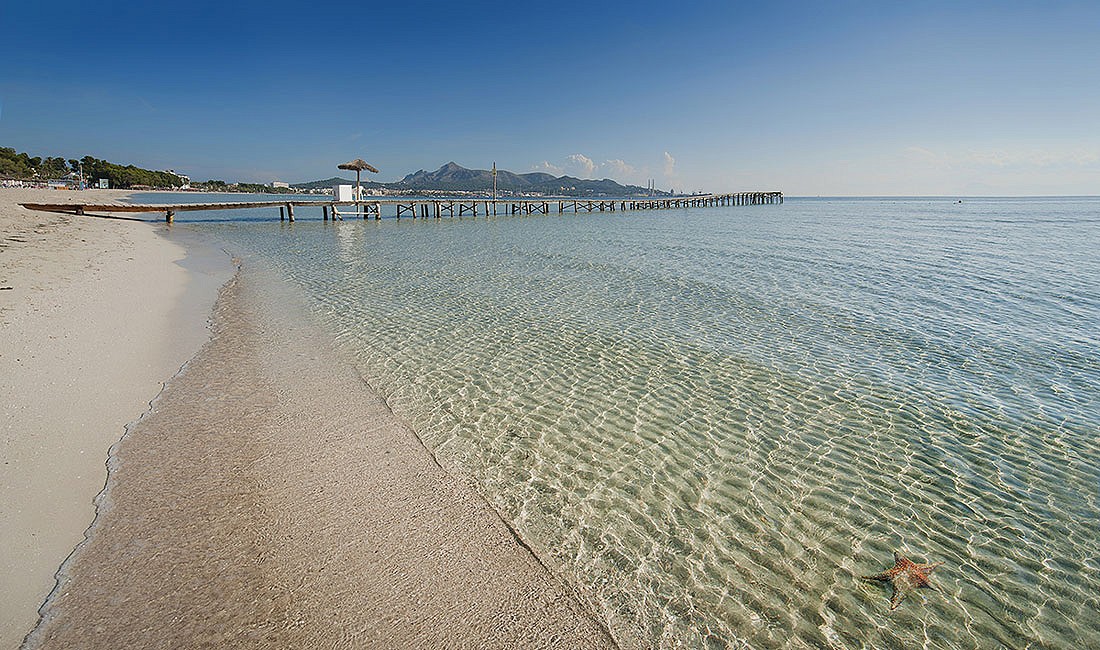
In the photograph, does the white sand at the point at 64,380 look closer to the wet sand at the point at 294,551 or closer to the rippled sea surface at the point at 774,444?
the wet sand at the point at 294,551

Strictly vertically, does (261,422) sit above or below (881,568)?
above

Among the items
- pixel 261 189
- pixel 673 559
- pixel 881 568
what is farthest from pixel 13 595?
pixel 261 189

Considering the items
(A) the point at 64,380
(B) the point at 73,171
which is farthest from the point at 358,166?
(B) the point at 73,171

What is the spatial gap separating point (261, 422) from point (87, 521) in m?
1.76

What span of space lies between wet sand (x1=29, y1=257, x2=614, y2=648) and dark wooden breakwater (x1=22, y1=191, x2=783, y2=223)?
96.0 ft

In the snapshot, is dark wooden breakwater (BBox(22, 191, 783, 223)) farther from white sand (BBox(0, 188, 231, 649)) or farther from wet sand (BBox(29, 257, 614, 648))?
wet sand (BBox(29, 257, 614, 648))

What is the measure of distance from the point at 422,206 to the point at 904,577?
48.9 metres

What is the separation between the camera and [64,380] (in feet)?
18.8

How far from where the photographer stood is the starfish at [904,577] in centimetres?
333

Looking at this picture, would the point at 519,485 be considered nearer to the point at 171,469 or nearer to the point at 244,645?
the point at 244,645

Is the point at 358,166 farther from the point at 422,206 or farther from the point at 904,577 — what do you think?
the point at 904,577

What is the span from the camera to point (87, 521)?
11.7 feet

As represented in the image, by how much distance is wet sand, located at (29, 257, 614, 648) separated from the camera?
2783 millimetres

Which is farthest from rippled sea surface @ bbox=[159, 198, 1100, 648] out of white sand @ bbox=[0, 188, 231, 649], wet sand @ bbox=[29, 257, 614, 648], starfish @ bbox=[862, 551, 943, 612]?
white sand @ bbox=[0, 188, 231, 649]
